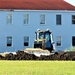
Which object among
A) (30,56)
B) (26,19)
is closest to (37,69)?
(30,56)

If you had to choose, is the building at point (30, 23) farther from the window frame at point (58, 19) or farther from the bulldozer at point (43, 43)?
the bulldozer at point (43, 43)

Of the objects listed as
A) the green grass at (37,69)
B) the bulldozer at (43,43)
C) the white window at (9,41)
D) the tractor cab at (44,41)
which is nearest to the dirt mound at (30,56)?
the bulldozer at (43,43)

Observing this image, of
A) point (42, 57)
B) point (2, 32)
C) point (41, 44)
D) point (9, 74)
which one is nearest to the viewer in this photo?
point (9, 74)

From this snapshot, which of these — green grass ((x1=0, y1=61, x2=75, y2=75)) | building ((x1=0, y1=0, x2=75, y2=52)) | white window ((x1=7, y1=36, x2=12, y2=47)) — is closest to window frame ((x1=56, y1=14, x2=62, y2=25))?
building ((x1=0, y1=0, x2=75, y2=52))

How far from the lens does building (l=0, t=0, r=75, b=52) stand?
2395 inches

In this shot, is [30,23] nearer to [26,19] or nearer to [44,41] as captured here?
[26,19]

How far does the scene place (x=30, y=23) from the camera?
61.9 metres

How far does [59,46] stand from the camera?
62875 mm

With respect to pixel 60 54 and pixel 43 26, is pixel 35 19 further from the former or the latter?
pixel 60 54

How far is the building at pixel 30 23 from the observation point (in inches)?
2395

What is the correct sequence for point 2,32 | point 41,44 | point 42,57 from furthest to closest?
point 2,32 < point 41,44 < point 42,57

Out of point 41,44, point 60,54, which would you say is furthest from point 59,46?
point 60,54

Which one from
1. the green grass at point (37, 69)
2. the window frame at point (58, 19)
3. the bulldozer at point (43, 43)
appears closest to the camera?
the green grass at point (37, 69)

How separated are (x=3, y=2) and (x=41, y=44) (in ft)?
58.9
